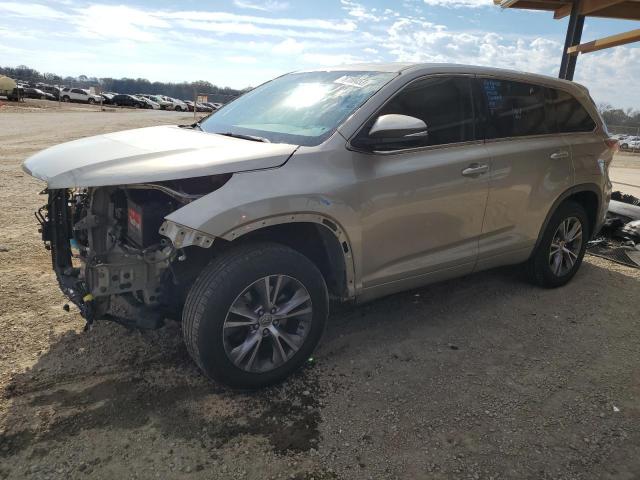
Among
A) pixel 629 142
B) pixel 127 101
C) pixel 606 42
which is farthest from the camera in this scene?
pixel 127 101

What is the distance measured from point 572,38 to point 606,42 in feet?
2.78

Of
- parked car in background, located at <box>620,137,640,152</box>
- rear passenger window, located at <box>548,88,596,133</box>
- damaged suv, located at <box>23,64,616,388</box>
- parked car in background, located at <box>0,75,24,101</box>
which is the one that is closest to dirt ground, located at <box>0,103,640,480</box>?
damaged suv, located at <box>23,64,616,388</box>

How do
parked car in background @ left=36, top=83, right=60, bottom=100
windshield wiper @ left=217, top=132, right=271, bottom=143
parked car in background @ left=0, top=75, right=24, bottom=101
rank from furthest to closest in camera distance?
parked car in background @ left=36, top=83, right=60, bottom=100
parked car in background @ left=0, top=75, right=24, bottom=101
windshield wiper @ left=217, top=132, right=271, bottom=143

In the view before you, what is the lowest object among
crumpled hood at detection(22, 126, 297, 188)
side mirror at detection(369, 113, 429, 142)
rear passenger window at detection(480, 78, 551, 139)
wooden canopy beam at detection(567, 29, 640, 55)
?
crumpled hood at detection(22, 126, 297, 188)

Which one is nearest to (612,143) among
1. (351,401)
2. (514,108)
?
(514,108)

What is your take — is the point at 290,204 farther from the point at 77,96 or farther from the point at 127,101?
the point at 127,101

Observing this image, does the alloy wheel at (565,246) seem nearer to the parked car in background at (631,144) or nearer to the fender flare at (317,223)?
the fender flare at (317,223)

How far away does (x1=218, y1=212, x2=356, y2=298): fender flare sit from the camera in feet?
8.82

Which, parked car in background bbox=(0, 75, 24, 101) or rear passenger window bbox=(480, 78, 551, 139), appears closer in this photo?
rear passenger window bbox=(480, 78, 551, 139)

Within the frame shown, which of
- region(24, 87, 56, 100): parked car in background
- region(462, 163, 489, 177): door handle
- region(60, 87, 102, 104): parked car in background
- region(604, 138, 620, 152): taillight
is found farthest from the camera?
region(60, 87, 102, 104): parked car in background

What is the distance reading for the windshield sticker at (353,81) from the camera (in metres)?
3.48

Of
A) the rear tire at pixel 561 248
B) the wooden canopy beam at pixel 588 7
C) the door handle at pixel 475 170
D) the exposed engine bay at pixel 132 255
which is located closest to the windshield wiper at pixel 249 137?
the exposed engine bay at pixel 132 255

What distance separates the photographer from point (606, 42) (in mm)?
7785

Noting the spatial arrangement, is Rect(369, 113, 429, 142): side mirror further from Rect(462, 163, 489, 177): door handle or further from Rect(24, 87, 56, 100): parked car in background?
Rect(24, 87, 56, 100): parked car in background
